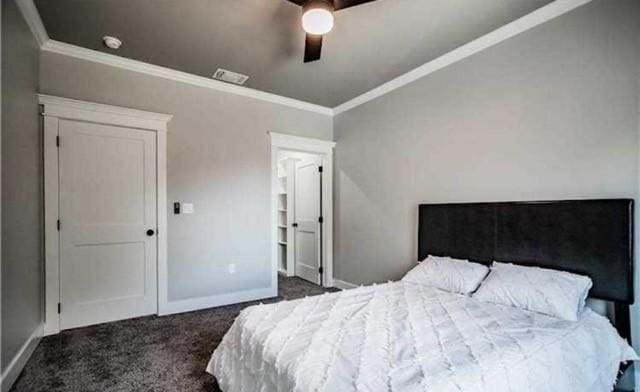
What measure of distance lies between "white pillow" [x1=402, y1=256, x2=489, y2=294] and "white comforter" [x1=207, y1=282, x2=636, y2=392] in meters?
0.29

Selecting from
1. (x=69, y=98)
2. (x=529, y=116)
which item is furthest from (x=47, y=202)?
(x=529, y=116)

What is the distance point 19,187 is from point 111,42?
59.0 inches

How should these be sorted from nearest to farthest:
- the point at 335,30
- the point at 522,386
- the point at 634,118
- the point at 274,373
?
the point at 522,386 < the point at 274,373 < the point at 634,118 < the point at 335,30

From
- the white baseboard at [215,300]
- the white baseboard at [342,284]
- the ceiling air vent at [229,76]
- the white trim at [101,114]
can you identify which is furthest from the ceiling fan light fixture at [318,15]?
the white baseboard at [342,284]

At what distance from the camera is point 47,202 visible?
9.69 feet

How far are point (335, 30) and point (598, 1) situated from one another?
1.88 metres

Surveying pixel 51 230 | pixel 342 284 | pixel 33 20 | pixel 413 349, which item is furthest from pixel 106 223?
pixel 413 349

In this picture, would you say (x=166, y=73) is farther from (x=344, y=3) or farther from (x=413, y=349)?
(x=413, y=349)

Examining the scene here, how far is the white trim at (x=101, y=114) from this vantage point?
9.71 feet

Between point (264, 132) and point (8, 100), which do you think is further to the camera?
point (264, 132)

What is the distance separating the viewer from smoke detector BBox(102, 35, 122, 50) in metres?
2.84

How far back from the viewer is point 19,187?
2365 mm

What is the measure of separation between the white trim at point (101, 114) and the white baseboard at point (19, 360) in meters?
1.98

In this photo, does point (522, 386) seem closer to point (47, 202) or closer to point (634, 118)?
point (634, 118)
